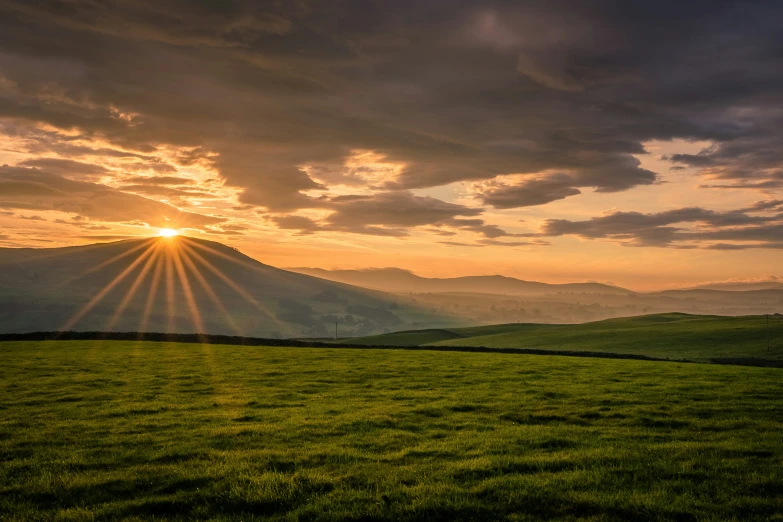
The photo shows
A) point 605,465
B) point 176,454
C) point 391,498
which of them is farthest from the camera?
point 176,454

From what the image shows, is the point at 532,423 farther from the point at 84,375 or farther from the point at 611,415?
the point at 84,375

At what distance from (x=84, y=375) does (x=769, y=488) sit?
124 ft

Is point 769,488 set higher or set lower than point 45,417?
higher

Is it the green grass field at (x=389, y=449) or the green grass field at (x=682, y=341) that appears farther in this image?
the green grass field at (x=682, y=341)

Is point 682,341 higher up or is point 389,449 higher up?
point 389,449

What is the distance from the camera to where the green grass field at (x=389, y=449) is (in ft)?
38.9

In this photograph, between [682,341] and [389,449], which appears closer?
[389,449]

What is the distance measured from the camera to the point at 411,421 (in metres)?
20.9

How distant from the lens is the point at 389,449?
16688mm

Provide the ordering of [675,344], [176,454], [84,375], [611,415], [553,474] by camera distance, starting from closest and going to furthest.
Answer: [553,474]
[176,454]
[611,415]
[84,375]
[675,344]

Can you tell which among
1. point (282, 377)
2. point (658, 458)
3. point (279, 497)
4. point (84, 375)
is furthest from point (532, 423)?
point (84, 375)

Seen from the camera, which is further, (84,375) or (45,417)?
(84,375)

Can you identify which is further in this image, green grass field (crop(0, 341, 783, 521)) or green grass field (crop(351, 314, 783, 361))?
green grass field (crop(351, 314, 783, 361))

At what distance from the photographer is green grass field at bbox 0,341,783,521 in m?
11.9
